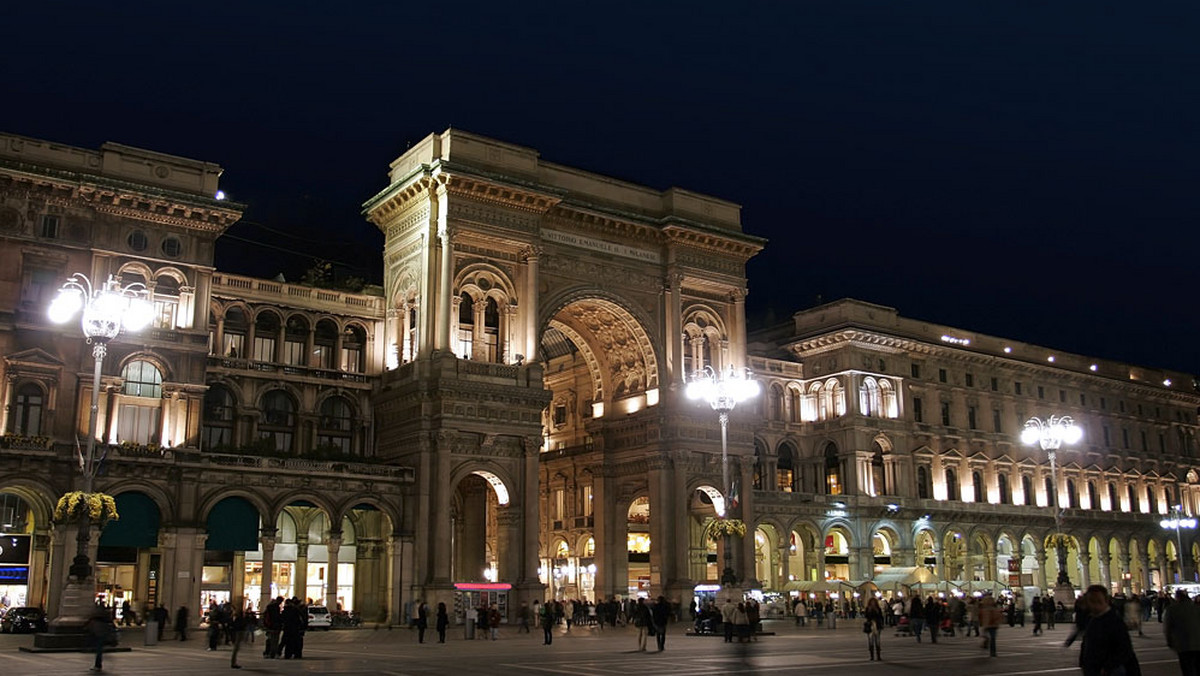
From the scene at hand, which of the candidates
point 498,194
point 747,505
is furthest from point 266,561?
point 747,505

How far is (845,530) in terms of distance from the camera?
70125mm

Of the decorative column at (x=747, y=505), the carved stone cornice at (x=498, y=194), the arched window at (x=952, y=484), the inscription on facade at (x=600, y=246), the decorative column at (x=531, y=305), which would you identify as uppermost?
the carved stone cornice at (x=498, y=194)

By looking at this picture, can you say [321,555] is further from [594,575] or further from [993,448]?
[993,448]

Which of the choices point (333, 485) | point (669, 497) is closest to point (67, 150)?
point (333, 485)

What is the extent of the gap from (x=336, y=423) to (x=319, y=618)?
12470 millimetres

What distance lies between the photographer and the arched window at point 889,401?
7331 cm

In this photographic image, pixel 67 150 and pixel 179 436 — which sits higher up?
pixel 67 150

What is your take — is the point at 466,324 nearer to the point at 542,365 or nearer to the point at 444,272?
the point at 444,272

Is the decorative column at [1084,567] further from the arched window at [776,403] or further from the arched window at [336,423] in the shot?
the arched window at [336,423]

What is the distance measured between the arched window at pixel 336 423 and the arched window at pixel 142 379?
9525 millimetres

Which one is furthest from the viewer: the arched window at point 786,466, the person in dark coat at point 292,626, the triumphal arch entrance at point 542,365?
the arched window at point 786,466

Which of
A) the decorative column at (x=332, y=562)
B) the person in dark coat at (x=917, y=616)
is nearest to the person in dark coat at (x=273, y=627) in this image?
the person in dark coat at (x=917, y=616)

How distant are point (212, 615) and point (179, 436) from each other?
49.8 feet

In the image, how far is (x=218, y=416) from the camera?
53.0 m
